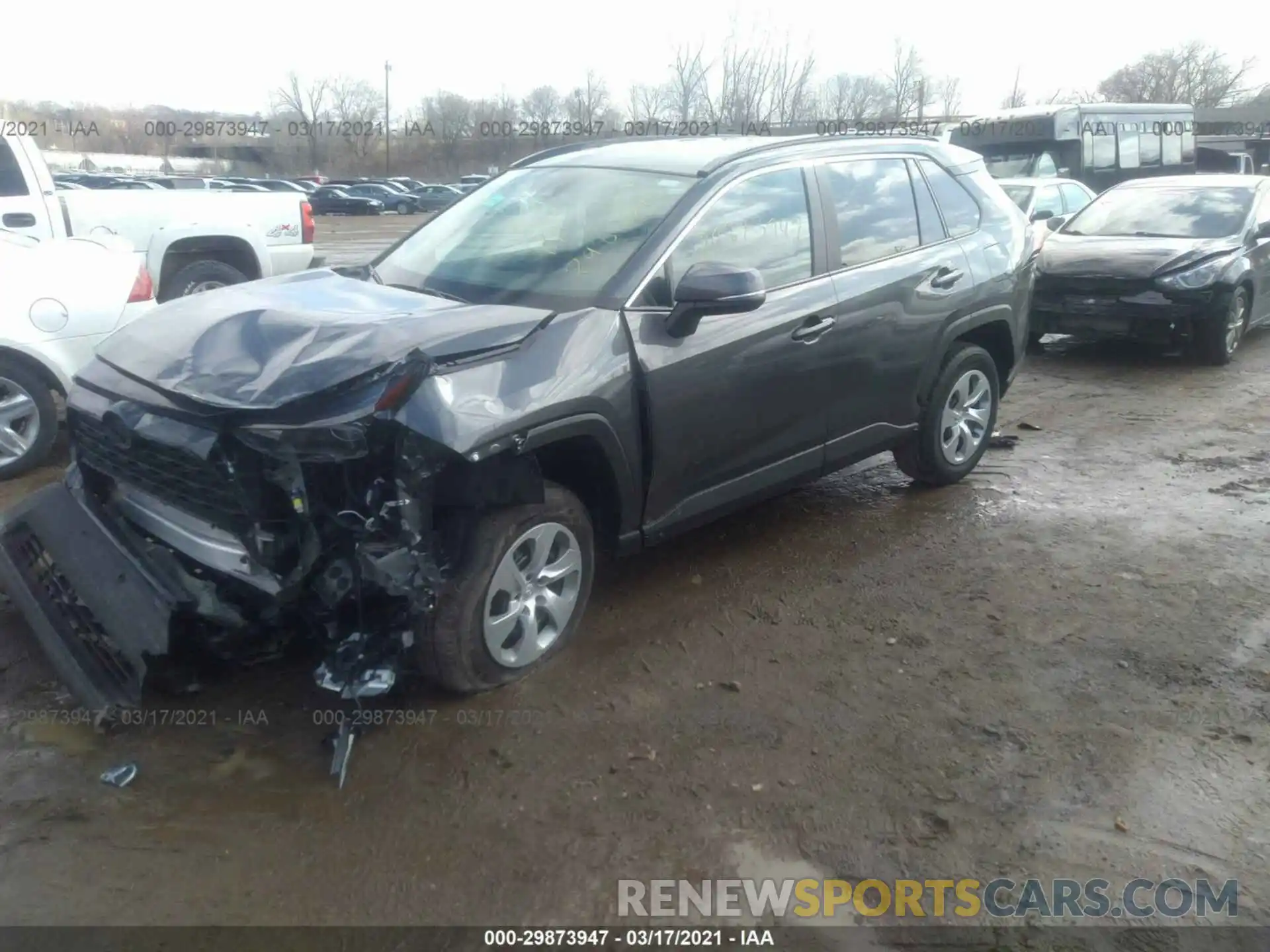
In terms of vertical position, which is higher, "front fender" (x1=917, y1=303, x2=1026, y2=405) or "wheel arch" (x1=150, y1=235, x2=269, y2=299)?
"wheel arch" (x1=150, y1=235, x2=269, y2=299)

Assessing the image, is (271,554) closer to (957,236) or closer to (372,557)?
(372,557)

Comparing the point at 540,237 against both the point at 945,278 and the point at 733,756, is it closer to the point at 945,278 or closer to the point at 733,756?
the point at 945,278

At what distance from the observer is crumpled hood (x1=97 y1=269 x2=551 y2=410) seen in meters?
3.18

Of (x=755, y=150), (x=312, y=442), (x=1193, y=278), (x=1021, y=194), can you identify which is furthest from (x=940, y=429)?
→ (x=1021, y=194)

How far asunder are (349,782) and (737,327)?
2.22m

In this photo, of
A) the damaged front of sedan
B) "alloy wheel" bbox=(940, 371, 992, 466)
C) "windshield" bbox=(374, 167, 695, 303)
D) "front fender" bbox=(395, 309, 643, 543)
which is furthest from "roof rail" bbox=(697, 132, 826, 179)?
"alloy wheel" bbox=(940, 371, 992, 466)

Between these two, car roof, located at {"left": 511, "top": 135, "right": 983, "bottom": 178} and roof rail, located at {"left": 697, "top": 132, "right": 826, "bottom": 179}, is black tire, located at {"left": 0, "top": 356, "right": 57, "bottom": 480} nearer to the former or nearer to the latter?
car roof, located at {"left": 511, "top": 135, "right": 983, "bottom": 178}

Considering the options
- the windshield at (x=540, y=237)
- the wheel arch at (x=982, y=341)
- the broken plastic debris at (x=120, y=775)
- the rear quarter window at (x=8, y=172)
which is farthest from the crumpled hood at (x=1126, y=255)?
the rear quarter window at (x=8, y=172)

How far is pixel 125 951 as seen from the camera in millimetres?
2521

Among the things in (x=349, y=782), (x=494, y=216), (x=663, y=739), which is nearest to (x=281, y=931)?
(x=349, y=782)

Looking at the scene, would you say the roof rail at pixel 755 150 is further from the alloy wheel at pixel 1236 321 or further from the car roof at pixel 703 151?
the alloy wheel at pixel 1236 321

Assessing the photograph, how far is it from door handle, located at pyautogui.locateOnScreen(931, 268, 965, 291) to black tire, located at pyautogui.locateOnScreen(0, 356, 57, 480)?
15.8 ft

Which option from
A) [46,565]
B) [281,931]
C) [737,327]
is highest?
[737,327]
